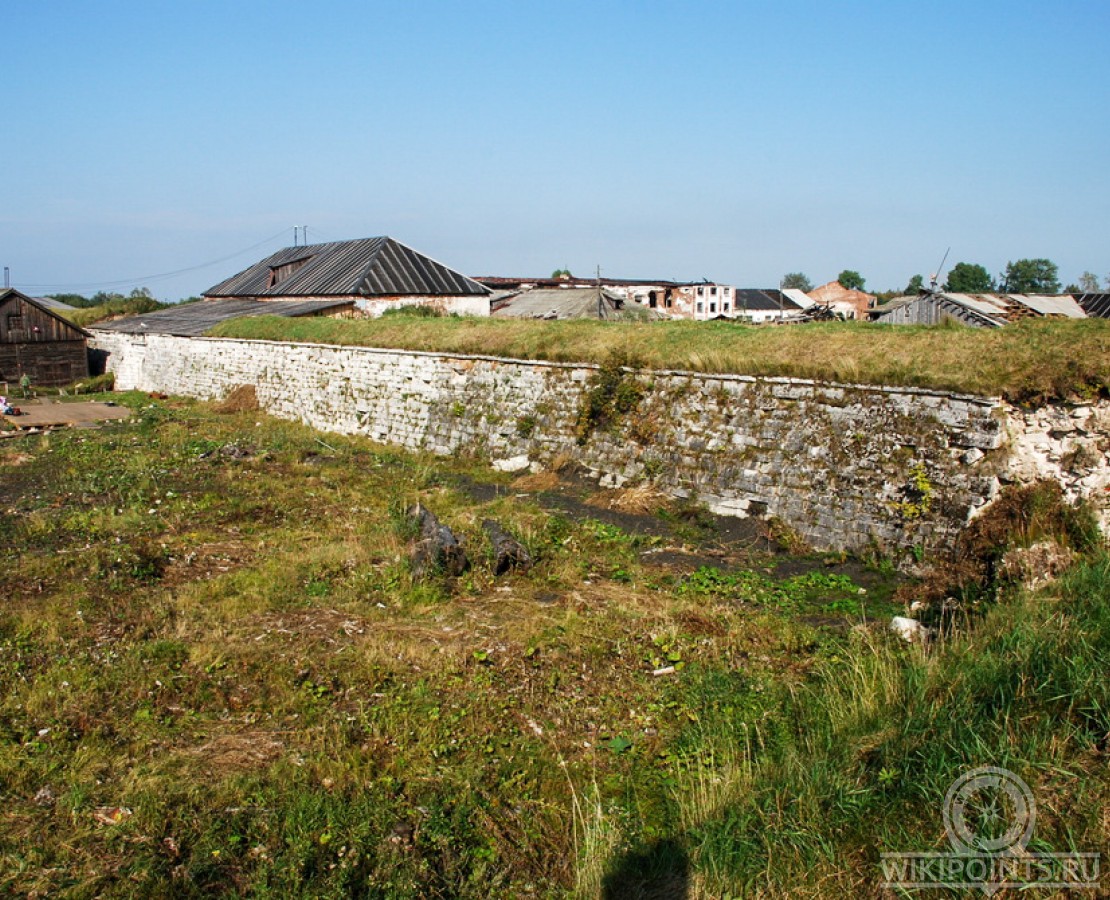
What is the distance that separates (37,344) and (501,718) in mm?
28167

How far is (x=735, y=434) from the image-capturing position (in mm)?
11156

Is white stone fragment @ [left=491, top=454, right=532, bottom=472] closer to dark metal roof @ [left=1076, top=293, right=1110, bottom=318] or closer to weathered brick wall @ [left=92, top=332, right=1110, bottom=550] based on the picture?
weathered brick wall @ [left=92, top=332, right=1110, bottom=550]

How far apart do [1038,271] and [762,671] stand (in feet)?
207

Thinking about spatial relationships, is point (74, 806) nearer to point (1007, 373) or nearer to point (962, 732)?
point (962, 732)

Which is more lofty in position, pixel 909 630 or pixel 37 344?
pixel 37 344

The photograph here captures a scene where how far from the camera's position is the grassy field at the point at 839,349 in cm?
855

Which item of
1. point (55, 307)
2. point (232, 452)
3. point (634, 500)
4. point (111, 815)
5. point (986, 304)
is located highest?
point (55, 307)

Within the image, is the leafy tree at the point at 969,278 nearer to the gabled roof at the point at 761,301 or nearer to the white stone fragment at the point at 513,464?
the gabled roof at the point at 761,301

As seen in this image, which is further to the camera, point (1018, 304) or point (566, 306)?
point (566, 306)

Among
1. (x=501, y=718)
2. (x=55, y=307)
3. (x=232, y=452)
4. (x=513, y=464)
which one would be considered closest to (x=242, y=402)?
(x=232, y=452)

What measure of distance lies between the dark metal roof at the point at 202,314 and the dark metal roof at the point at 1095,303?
22789 millimetres

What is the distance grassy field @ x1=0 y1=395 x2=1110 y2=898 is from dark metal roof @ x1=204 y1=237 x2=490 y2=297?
62.4 ft

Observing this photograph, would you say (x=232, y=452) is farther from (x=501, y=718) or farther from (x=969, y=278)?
(x=969, y=278)

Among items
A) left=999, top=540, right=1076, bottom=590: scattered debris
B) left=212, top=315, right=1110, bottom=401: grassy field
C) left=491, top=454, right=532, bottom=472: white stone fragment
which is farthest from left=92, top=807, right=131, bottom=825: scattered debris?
left=491, top=454, right=532, bottom=472: white stone fragment
